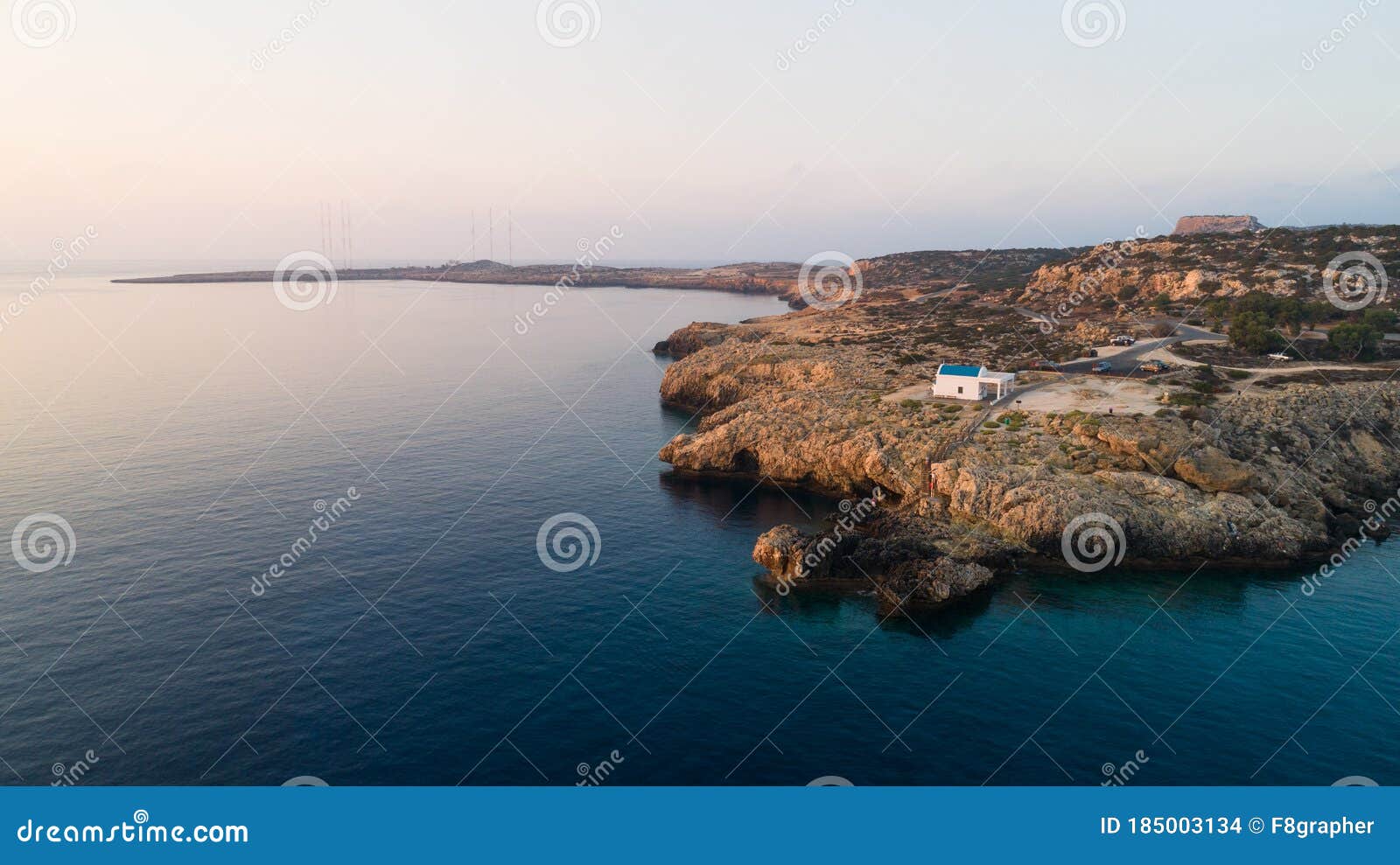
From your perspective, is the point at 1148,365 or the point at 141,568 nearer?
the point at 141,568

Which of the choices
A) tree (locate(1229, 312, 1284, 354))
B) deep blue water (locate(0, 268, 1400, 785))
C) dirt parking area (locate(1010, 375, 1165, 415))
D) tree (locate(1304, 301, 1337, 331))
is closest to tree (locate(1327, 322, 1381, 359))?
tree (locate(1229, 312, 1284, 354))

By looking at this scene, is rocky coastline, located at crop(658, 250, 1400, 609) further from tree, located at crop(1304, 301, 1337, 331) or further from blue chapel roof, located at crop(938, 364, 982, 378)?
tree, located at crop(1304, 301, 1337, 331)

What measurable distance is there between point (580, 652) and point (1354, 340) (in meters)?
88.9

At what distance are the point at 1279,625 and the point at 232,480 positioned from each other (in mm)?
76832

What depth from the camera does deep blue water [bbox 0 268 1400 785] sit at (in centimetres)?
3322

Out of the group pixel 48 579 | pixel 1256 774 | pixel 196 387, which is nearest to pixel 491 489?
pixel 48 579

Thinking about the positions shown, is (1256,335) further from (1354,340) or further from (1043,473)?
(1043,473)

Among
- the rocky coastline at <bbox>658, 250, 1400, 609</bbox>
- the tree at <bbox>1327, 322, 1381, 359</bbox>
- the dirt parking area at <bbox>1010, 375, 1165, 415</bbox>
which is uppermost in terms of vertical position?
the tree at <bbox>1327, 322, 1381, 359</bbox>

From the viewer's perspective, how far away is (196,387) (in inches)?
4156

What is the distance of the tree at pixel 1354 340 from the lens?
83125 millimetres

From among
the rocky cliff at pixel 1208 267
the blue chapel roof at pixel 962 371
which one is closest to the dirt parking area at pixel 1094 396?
the blue chapel roof at pixel 962 371

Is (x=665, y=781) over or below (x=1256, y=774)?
below

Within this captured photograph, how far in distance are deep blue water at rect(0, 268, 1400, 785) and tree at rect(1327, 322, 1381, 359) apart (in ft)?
129

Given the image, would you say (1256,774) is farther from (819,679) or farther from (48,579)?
(48,579)
